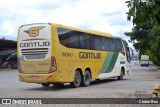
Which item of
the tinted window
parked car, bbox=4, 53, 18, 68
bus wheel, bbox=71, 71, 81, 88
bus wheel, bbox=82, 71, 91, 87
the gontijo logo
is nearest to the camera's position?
the gontijo logo

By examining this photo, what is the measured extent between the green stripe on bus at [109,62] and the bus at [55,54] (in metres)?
1.81

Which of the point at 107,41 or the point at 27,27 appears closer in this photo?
the point at 27,27

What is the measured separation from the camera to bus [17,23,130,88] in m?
17.5

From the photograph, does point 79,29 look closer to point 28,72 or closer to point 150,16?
point 28,72

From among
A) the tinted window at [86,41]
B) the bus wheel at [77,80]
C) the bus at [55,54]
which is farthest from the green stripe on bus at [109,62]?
the bus wheel at [77,80]

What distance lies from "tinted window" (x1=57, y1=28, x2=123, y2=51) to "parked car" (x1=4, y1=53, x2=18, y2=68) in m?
25.6

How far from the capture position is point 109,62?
2392 cm

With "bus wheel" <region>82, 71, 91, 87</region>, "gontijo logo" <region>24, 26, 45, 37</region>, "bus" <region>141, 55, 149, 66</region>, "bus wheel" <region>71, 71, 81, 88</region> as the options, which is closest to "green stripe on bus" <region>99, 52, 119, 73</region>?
"bus wheel" <region>82, 71, 91, 87</region>

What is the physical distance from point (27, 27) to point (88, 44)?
417 cm

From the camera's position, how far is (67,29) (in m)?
18.7

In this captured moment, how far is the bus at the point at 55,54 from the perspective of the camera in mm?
17469

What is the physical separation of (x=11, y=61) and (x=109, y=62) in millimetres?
27882

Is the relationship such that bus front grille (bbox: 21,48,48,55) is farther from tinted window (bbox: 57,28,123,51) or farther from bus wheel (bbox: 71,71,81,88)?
bus wheel (bbox: 71,71,81,88)

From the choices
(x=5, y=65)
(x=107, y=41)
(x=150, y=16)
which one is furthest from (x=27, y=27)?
(x=5, y=65)
